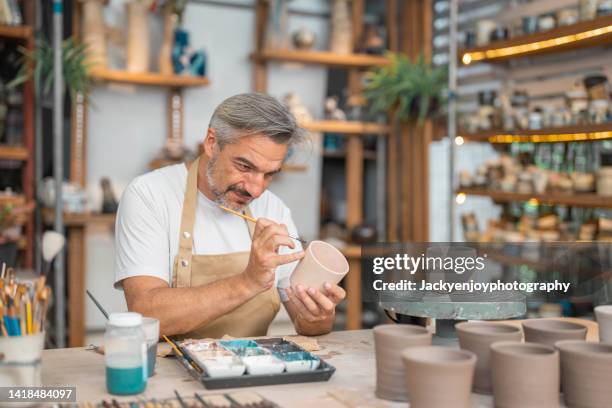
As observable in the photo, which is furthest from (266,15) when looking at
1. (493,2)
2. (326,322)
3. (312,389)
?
(312,389)

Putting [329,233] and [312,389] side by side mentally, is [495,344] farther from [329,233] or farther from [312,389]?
[329,233]

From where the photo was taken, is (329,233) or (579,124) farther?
(329,233)

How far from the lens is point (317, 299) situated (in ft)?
6.37

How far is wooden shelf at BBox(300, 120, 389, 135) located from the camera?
17.4 feet

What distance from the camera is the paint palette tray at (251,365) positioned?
1520mm

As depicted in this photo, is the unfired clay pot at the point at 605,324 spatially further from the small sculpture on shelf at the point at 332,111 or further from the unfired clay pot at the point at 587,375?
the small sculpture on shelf at the point at 332,111

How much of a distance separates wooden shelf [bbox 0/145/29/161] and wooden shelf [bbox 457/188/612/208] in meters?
2.86

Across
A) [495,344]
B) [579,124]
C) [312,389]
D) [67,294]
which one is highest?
[579,124]

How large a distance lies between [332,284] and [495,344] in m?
0.58

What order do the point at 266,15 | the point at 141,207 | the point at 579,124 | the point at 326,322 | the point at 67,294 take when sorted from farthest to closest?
the point at 266,15, the point at 67,294, the point at 579,124, the point at 141,207, the point at 326,322

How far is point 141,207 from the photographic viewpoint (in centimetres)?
226

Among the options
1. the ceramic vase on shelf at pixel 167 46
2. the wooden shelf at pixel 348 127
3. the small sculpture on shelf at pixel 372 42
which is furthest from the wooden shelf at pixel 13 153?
the small sculpture on shelf at pixel 372 42

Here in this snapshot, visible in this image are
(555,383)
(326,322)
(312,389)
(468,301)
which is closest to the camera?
(555,383)

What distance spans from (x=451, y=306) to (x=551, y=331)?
A: 252 millimetres
